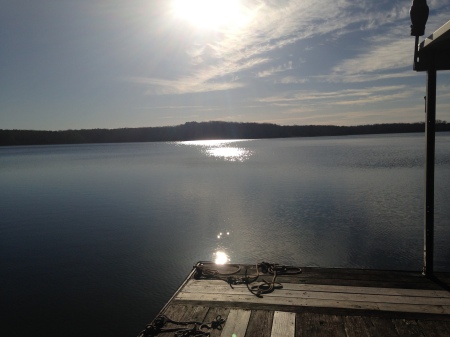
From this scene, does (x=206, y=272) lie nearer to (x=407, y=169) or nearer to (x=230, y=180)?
(x=230, y=180)

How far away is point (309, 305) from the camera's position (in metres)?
5.02

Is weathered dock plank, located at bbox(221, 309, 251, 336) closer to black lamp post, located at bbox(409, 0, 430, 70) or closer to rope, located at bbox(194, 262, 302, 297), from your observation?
rope, located at bbox(194, 262, 302, 297)

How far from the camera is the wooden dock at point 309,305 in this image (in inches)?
174

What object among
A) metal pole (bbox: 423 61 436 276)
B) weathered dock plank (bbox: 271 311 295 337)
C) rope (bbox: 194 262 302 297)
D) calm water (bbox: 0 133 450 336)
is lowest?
calm water (bbox: 0 133 450 336)

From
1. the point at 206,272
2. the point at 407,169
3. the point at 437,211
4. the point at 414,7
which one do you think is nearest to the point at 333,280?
the point at 206,272

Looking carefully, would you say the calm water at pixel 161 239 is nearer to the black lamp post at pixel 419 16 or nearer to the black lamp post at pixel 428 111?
the black lamp post at pixel 428 111

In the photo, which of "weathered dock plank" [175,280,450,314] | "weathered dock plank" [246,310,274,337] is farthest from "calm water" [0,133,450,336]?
"weathered dock plank" [246,310,274,337]

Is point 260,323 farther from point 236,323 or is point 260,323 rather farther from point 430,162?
point 430,162

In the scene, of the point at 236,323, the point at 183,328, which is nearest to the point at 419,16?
the point at 236,323

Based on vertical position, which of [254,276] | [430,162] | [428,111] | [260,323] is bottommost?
[254,276]

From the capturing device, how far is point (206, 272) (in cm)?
645

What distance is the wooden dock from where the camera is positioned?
4414mm

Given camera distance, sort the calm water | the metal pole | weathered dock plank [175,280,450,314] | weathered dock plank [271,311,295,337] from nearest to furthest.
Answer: weathered dock plank [271,311,295,337] < weathered dock plank [175,280,450,314] < the metal pole < the calm water

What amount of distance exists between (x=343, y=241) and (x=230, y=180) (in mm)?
18287
